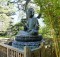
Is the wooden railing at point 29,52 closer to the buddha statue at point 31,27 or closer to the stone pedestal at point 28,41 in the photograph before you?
the stone pedestal at point 28,41

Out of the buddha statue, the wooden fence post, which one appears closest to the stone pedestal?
the buddha statue

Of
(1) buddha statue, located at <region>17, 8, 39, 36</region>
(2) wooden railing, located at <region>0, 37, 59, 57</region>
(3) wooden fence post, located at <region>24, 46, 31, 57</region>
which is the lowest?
(2) wooden railing, located at <region>0, 37, 59, 57</region>

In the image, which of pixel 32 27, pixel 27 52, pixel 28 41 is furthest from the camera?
pixel 32 27

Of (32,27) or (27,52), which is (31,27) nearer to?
(32,27)

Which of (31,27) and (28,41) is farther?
(31,27)

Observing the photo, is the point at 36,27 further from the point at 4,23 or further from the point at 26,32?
the point at 4,23

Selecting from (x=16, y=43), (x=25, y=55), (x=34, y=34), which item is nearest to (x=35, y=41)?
(x=34, y=34)

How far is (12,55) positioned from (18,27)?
4.16 metres

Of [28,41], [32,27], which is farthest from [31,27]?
[28,41]

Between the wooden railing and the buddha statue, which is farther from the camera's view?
the buddha statue

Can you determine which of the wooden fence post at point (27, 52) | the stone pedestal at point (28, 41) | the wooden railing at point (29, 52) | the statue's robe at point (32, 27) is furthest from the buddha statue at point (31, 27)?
the wooden fence post at point (27, 52)

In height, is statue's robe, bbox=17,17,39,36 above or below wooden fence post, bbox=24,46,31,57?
A: above

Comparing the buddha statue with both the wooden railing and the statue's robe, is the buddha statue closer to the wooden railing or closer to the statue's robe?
the statue's robe

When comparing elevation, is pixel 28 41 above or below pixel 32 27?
below
